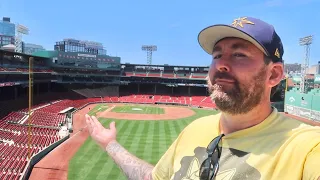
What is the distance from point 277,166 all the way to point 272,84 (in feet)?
2.47

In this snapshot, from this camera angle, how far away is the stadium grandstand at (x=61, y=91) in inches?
880

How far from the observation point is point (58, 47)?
83.4 meters

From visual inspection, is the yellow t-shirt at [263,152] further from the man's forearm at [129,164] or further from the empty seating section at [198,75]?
the empty seating section at [198,75]

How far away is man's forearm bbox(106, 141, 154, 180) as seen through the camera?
2.96m

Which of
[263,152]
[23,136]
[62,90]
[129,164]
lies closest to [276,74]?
[263,152]

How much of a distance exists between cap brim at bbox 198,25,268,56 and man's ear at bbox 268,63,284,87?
196 mm

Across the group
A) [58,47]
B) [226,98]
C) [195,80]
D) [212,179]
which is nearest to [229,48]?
[226,98]

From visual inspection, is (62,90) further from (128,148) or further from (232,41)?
(232,41)

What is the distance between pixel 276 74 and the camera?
2.22m

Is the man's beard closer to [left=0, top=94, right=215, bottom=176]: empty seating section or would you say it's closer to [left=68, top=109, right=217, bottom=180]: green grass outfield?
[left=0, top=94, right=215, bottom=176]: empty seating section

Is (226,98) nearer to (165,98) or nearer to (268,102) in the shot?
(268,102)

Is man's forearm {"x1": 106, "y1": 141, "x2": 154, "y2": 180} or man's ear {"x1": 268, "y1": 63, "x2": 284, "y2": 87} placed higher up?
man's ear {"x1": 268, "y1": 63, "x2": 284, "y2": 87}

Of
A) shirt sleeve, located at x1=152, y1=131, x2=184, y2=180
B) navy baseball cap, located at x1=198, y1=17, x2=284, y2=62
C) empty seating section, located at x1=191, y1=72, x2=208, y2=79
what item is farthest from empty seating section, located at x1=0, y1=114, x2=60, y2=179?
empty seating section, located at x1=191, y1=72, x2=208, y2=79

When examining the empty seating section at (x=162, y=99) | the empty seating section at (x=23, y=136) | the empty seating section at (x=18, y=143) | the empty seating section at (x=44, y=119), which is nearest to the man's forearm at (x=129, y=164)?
the empty seating section at (x=23, y=136)
